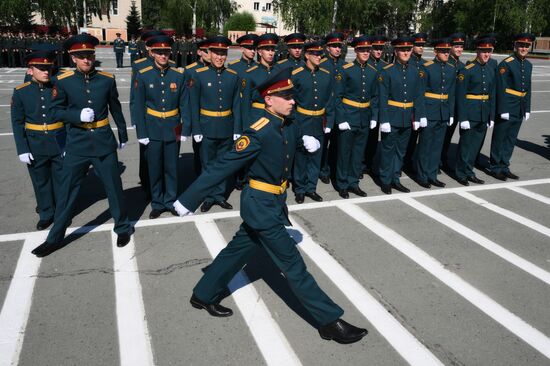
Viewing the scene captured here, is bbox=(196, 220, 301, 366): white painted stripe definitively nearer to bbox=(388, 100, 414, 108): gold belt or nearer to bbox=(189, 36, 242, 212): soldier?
bbox=(189, 36, 242, 212): soldier

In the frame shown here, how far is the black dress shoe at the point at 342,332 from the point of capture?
12.9 feet

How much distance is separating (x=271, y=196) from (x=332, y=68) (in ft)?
13.4

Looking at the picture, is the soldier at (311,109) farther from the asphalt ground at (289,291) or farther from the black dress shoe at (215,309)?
the black dress shoe at (215,309)

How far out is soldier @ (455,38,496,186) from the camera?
7.97 meters

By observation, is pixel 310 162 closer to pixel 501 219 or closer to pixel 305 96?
pixel 305 96

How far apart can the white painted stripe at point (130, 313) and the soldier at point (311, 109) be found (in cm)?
278

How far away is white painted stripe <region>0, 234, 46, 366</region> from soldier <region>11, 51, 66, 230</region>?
82cm

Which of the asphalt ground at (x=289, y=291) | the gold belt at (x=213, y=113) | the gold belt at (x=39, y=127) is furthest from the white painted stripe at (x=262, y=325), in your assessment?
the gold belt at (x=39, y=127)

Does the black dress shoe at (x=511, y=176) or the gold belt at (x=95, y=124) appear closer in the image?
the gold belt at (x=95, y=124)

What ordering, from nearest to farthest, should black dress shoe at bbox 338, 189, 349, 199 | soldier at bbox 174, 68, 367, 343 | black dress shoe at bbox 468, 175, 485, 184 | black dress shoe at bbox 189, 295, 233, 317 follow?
1. soldier at bbox 174, 68, 367, 343
2. black dress shoe at bbox 189, 295, 233, 317
3. black dress shoe at bbox 338, 189, 349, 199
4. black dress shoe at bbox 468, 175, 485, 184

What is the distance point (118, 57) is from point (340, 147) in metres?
22.2

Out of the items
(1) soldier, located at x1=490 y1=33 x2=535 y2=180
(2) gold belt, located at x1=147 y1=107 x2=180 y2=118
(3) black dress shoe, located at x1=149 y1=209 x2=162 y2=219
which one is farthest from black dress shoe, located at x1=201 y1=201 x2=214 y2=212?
(1) soldier, located at x1=490 y1=33 x2=535 y2=180

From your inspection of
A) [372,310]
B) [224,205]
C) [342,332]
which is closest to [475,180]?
[224,205]

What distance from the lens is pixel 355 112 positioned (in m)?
7.39
